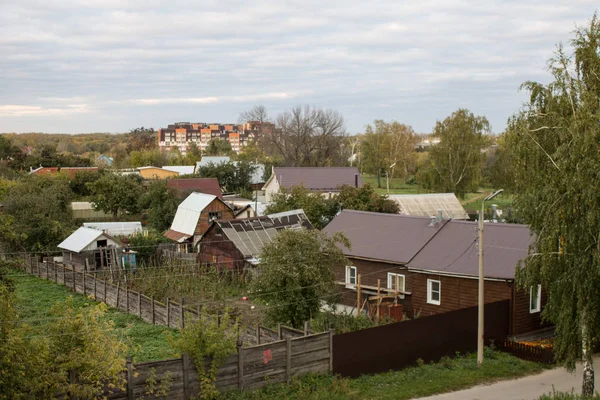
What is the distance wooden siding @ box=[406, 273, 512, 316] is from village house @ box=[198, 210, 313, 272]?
31.4 ft

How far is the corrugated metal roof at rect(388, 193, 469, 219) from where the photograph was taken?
51781 mm

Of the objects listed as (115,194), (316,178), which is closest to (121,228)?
(115,194)

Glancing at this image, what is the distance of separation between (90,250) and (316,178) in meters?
31.9

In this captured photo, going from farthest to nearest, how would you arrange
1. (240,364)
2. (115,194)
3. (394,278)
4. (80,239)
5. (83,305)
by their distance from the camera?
(115,194)
(80,239)
(83,305)
(394,278)
(240,364)

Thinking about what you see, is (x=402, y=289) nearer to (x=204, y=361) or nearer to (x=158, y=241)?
(x=204, y=361)

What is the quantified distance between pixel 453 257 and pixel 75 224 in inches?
1323

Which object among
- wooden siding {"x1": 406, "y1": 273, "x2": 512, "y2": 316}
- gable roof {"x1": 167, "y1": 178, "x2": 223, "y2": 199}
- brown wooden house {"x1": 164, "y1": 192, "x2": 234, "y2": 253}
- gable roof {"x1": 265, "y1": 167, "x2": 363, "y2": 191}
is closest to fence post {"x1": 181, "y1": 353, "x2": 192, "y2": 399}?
wooden siding {"x1": 406, "y1": 273, "x2": 512, "y2": 316}

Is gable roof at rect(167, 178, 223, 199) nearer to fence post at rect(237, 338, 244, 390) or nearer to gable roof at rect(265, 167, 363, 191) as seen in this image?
gable roof at rect(265, 167, 363, 191)

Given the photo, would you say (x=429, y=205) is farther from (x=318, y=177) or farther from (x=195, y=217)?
(x=195, y=217)

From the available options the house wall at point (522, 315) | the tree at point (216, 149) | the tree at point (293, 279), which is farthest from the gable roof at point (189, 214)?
the tree at point (216, 149)

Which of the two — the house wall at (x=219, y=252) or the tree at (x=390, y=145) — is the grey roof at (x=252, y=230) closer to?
the house wall at (x=219, y=252)

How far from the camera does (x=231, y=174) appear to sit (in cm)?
7488

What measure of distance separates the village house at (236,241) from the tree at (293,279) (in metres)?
11.0

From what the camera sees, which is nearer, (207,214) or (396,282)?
(396,282)
